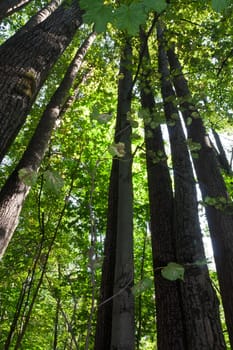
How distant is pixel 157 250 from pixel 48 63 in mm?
2253

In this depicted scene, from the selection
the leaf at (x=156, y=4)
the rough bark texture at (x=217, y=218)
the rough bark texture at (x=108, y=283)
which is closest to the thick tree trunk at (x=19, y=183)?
the rough bark texture at (x=108, y=283)

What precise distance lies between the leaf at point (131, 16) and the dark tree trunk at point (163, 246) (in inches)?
41.7

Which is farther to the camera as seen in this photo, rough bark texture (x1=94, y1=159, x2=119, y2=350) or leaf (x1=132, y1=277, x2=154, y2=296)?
rough bark texture (x1=94, y1=159, x2=119, y2=350)

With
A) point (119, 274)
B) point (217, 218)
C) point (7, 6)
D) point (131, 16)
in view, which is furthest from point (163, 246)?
point (7, 6)

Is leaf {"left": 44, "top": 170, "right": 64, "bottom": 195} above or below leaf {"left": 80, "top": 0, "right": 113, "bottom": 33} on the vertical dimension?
below

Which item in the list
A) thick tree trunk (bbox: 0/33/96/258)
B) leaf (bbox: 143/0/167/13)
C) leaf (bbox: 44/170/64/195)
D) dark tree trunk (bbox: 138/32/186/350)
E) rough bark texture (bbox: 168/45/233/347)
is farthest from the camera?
rough bark texture (bbox: 168/45/233/347)

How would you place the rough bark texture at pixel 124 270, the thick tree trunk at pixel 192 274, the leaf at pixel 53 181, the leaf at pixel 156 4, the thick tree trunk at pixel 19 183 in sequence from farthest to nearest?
the thick tree trunk at pixel 19 183 → the thick tree trunk at pixel 192 274 → the rough bark texture at pixel 124 270 → the leaf at pixel 53 181 → the leaf at pixel 156 4

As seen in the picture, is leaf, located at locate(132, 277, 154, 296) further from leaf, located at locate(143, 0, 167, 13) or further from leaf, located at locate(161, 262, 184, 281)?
leaf, located at locate(143, 0, 167, 13)

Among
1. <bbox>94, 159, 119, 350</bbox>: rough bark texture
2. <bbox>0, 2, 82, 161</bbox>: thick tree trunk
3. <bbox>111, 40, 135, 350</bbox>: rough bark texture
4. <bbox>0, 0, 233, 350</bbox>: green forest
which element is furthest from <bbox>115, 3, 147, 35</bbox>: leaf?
<bbox>94, 159, 119, 350</bbox>: rough bark texture

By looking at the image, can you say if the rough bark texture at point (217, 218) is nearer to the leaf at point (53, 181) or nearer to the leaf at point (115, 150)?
the leaf at point (115, 150)

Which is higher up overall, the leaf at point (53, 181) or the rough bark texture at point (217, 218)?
the rough bark texture at point (217, 218)

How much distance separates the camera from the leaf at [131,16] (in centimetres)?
100

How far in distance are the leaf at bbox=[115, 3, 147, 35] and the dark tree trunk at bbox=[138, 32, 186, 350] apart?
1.06 meters

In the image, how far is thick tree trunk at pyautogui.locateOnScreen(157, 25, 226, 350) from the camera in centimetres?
263
